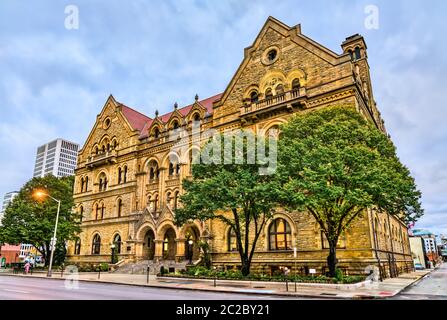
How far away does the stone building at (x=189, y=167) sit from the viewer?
1007 inches

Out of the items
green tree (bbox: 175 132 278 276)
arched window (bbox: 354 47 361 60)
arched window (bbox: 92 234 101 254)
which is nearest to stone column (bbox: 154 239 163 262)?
arched window (bbox: 92 234 101 254)

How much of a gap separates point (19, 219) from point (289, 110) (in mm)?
32583

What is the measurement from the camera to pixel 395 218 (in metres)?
37.7

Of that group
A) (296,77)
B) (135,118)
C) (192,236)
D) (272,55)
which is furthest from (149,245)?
(272,55)

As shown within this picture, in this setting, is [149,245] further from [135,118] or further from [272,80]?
[272,80]

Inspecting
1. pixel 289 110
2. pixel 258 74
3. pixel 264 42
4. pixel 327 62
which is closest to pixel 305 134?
pixel 289 110

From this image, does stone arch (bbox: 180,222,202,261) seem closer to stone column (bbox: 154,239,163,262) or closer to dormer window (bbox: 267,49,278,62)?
stone column (bbox: 154,239,163,262)

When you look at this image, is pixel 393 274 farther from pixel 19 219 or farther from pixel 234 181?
pixel 19 219

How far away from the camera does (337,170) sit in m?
18.0

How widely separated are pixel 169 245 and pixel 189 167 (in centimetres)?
870

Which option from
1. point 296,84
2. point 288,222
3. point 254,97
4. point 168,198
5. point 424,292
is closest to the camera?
point 424,292

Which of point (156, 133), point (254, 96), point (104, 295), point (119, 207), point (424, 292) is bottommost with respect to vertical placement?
point (424, 292)

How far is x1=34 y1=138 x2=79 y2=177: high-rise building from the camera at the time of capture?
186488mm
